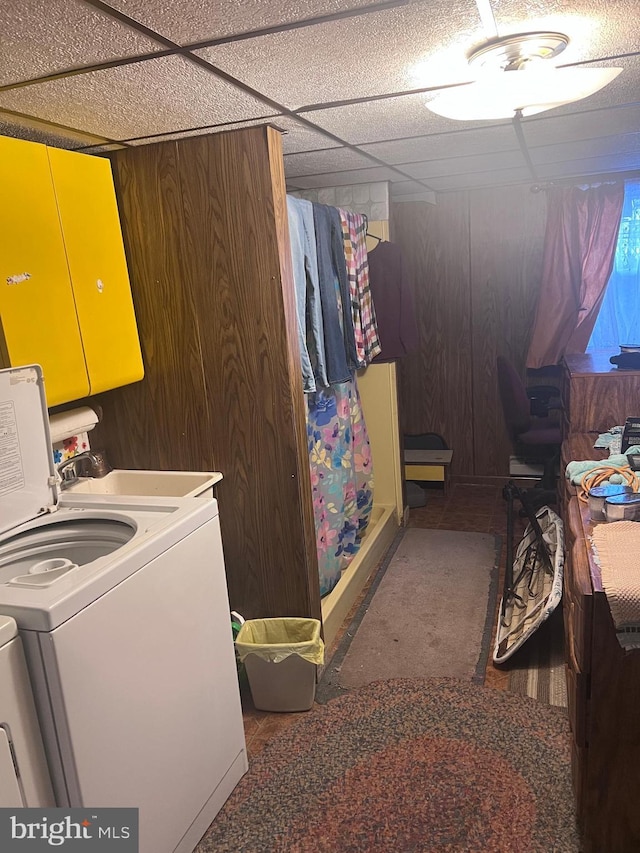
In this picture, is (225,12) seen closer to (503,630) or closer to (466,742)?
(466,742)

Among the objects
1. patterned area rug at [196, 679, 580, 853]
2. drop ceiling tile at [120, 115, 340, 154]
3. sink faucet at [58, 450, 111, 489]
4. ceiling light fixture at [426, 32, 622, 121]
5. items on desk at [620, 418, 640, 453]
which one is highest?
drop ceiling tile at [120, 115, 340, 154]

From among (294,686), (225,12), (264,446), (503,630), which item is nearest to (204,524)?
(264,446)

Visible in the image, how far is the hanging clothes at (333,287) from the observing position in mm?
2805

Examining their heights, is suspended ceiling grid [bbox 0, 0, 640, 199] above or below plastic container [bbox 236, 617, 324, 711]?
above

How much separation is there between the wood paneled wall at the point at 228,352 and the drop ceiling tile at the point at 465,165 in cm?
122

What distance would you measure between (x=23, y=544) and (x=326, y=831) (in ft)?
3.95

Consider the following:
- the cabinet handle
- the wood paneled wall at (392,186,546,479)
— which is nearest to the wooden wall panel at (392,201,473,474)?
the wood paneled wall at (392,186,546,479)

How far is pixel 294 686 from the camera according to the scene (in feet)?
7.64

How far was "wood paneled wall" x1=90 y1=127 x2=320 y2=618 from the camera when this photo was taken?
2207mm

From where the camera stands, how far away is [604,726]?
1571 millimetres

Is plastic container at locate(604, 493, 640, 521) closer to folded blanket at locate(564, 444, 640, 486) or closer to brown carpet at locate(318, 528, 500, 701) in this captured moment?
folded blanket at locate(564, 444, 640, 486)

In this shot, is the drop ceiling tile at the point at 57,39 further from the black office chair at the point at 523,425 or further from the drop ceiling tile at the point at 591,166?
the black office chair at the point at 523,425

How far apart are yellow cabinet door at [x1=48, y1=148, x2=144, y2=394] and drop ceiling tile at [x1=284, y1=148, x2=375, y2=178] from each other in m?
0.91

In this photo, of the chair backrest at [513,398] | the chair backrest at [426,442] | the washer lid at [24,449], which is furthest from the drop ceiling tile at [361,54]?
the chair backrest at [426,442]
